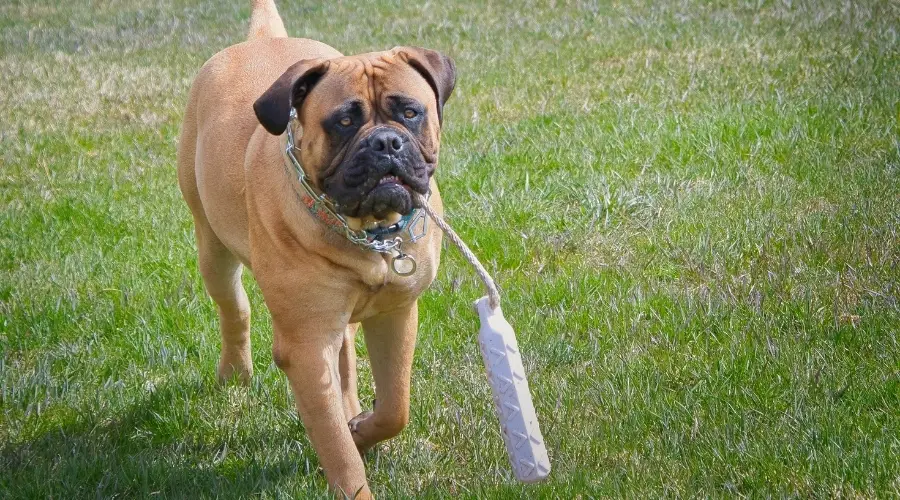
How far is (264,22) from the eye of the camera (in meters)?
5.30

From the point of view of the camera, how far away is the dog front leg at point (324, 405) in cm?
363

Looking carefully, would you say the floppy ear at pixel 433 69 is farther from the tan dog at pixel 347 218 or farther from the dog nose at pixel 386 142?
the dog nose at pixel 386 142

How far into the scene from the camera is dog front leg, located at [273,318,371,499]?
3629 millimetres

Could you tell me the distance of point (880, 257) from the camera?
4988 mm

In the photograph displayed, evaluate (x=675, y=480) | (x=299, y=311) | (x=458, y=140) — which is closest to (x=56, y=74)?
(x=458, y=140)

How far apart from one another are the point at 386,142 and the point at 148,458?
1613 mm

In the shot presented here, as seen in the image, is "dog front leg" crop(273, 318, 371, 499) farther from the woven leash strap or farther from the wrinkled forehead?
the wrinkled forehead

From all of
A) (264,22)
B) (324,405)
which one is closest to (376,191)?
(324,405)

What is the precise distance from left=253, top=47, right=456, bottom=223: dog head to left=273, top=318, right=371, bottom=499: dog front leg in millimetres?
444

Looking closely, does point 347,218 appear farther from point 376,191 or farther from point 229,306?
point 229,306

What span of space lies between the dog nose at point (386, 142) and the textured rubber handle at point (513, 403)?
622mm

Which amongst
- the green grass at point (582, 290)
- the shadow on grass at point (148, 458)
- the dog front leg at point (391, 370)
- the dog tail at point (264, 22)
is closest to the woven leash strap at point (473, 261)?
the dog front leg at point (391, 370)

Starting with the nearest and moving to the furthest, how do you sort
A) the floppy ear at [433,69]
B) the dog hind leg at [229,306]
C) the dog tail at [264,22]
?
the floppy ear at [433,69] → the dog hind leg at [229,306] → the dog tail at [264,22]

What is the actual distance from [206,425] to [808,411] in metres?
2.31
